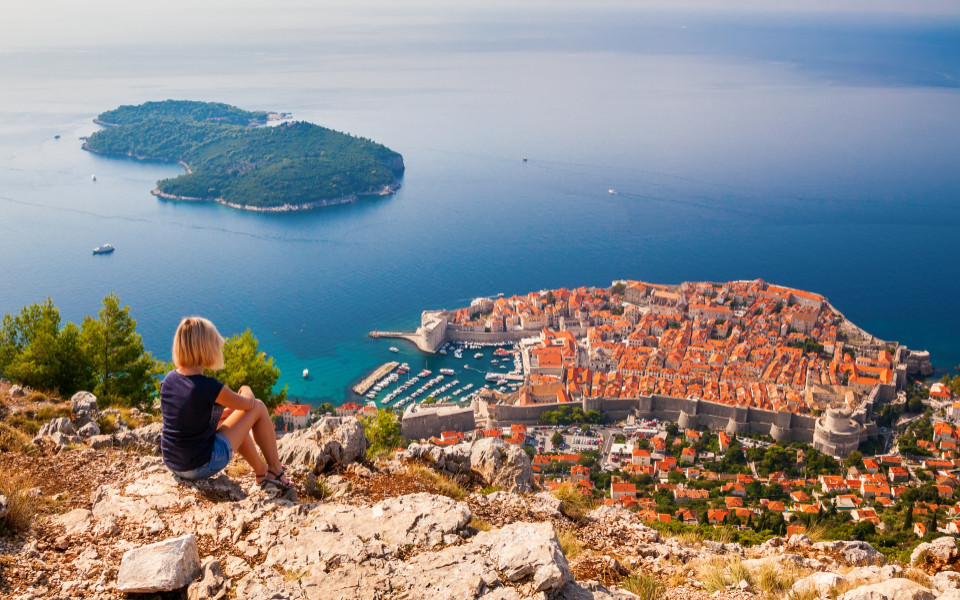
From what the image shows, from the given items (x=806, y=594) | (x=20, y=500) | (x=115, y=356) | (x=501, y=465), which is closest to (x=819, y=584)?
(x=806, y=594)

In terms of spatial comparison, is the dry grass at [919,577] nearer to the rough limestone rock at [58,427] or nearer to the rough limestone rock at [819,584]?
the rough limestone rock at [819,584]

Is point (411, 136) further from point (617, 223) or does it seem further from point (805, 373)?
point (805, 373)

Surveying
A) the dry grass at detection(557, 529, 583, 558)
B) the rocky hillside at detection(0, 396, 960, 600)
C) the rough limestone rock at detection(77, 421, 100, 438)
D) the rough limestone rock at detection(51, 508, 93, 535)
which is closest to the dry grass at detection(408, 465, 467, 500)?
the rocky hillside at detection(0, 396, 960, 600)

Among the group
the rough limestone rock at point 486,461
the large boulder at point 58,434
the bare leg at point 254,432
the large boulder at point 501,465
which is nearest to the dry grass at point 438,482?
the rough limestone rock at point 486,461

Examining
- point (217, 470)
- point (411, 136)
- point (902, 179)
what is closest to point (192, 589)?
point (217, 470)

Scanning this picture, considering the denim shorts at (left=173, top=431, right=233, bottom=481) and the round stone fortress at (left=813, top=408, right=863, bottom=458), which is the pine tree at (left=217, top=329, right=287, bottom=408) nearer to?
the denim shorts at (left=173, top=431, right=233, bottom=481)

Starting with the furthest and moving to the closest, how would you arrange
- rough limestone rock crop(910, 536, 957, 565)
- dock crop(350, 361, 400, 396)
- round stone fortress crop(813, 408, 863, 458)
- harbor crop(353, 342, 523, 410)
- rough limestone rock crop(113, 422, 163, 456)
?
dock crop(350, 361, 400, 396) < harbor crop(353, 342, 523, 410) < round stone fortress crop(813, 408, 863, 458) < rough limestone rock crop(113, 422, 163, 456) < rough limestone rock crop(910, 536, 957, 565)

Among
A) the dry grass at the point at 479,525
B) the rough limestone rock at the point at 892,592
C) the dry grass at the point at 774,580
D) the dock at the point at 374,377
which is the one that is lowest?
the dock at the point at 374,377
